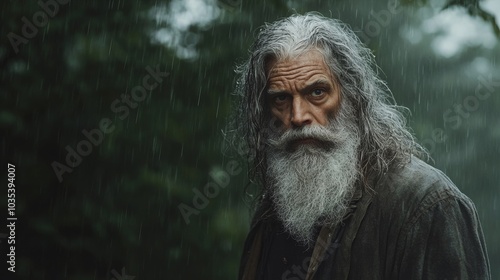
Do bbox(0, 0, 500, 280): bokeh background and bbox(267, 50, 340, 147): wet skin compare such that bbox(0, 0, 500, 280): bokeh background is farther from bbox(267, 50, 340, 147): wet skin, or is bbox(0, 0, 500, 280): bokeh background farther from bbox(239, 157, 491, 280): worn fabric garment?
bbox(239, 157, 491, 280): worn fabric garment

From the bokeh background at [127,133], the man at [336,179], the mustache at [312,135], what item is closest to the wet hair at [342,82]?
the man at [336,179]

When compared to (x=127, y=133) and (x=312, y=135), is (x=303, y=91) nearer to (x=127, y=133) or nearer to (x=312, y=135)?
(x=312, y=135)

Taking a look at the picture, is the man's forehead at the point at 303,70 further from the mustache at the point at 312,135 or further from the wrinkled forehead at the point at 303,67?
the mustache at the point at 312,135

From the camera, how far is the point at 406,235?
2674mm

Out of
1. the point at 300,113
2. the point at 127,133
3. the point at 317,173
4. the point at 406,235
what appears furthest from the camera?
the point at 127,133

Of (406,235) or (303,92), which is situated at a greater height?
(303,92)

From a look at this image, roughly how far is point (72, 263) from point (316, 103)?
253 cm

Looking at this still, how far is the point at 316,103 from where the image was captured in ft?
10.3

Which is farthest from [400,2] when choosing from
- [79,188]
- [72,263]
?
[72,263]

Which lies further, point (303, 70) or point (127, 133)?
point (127, 133)

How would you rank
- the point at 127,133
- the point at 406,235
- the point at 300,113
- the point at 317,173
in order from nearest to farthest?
the point at 406,235
the point at 300,113
the point at 317,173
the point at 127,133

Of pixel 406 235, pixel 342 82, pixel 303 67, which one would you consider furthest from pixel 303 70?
pixel 406 235

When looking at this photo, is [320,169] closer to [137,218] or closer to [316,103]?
[316,103]

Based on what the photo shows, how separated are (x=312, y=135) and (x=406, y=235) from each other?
0.64 metres
